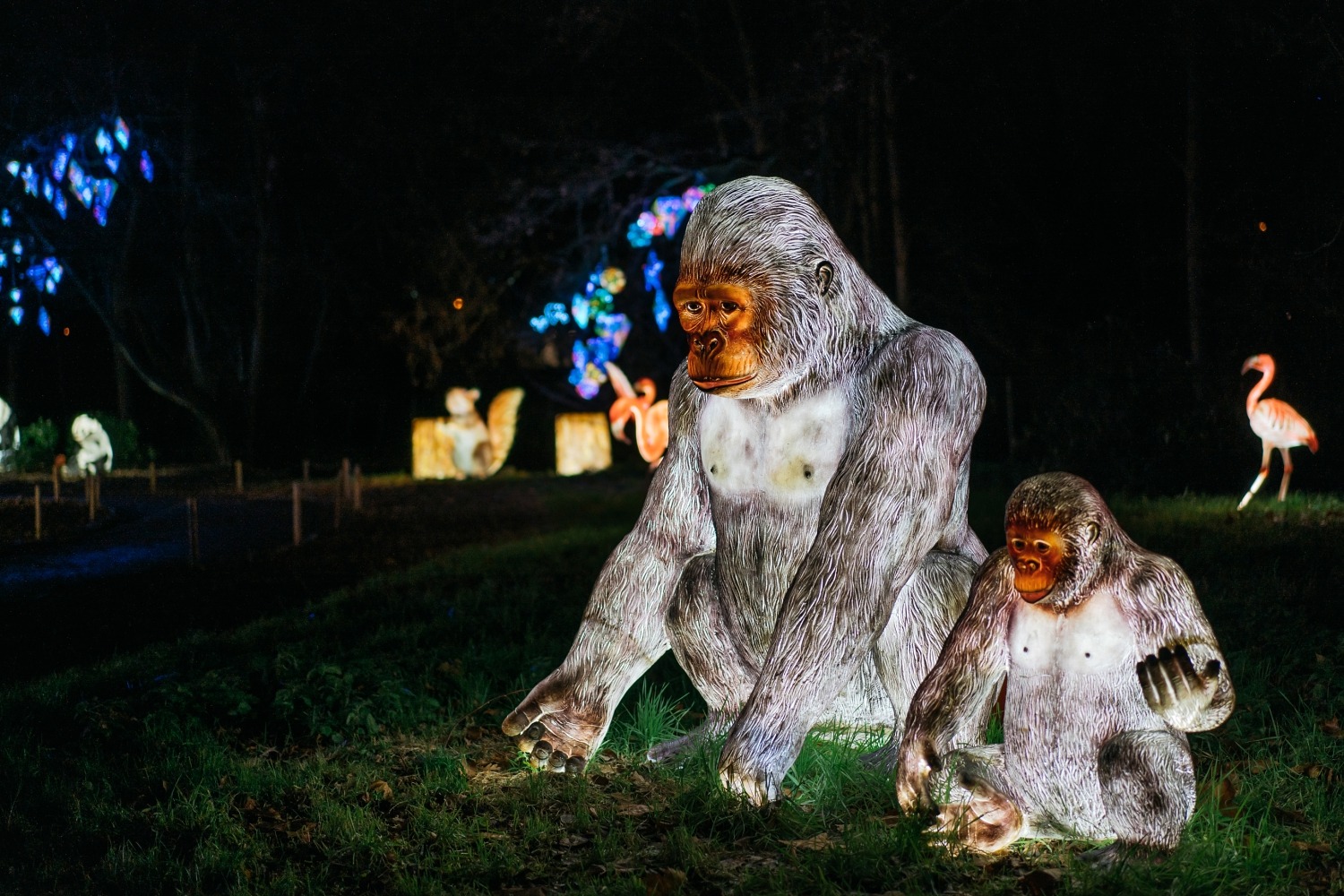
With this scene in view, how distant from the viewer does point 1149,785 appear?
10.0ft

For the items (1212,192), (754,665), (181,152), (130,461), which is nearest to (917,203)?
(1212,192)

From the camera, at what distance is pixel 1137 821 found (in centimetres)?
310

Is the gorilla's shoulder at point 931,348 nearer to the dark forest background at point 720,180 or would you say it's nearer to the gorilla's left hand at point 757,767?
the gorilla's left hand at point 757,767

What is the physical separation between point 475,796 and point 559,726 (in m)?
0.33

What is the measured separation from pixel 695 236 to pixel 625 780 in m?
1.71

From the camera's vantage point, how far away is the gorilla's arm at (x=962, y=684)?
3.31 meters

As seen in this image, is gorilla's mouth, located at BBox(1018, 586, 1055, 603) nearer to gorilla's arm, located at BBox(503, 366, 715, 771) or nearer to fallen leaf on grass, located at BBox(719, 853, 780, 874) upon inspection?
fallen leaf on grass, located at BBox(719, 853, 780, 874)

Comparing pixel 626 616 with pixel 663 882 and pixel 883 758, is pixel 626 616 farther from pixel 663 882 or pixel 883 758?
pixel 663 882

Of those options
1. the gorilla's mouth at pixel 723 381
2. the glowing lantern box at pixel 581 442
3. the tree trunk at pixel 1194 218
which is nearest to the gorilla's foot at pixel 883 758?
the gorilla's mouth at pixel 723 381

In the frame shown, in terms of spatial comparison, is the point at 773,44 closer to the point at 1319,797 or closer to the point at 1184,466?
the point at 1184,466

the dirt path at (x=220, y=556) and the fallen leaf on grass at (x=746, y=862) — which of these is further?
the dirt path at (x=220, y=556)

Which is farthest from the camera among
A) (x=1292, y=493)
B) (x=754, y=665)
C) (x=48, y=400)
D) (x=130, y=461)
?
(x=48, y=400)

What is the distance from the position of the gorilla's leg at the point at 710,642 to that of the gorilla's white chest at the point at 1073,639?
96 cm

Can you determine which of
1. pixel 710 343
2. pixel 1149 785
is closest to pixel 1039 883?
pixel 1149 785
